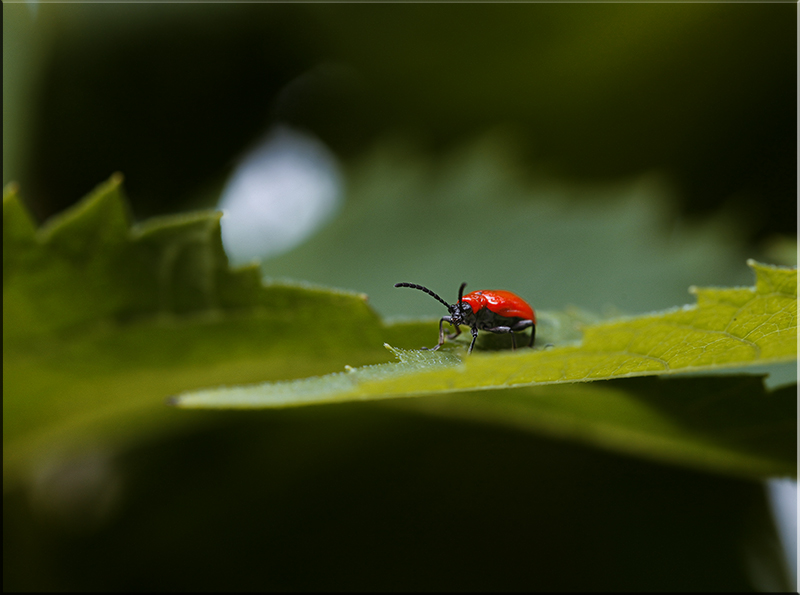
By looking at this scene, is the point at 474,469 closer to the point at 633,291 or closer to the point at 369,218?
the point at 633,291

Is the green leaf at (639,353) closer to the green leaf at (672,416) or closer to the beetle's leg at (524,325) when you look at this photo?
the green leaf at (672,416)

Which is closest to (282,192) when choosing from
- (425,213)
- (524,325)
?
(425,213)

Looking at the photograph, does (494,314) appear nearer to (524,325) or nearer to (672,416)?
(524,325)

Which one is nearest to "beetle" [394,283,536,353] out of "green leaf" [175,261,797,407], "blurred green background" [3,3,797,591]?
"blurred green background" [3,3,797,591]

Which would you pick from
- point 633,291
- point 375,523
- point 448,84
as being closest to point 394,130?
point 448,84

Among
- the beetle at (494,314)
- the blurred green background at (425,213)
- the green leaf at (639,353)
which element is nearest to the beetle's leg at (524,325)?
the beetle at (494,314)

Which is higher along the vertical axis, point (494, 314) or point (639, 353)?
point (639, 353)
